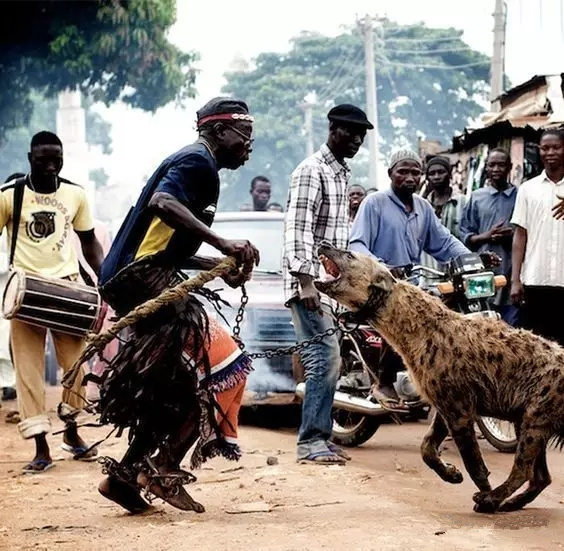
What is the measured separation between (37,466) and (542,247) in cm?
407

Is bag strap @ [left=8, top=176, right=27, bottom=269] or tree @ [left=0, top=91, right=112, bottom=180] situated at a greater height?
tree @ [left=0, top=91, right=112, bottom=180]

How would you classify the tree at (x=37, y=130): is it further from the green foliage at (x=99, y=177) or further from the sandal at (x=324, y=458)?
the sandal at (x=324, y=458)

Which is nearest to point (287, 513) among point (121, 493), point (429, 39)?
point (121, 493)

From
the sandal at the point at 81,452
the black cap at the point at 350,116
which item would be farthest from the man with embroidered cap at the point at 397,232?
the sandal at the point at 81,452

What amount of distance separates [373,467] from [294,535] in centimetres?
264

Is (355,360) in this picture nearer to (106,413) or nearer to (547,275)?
(547,275)

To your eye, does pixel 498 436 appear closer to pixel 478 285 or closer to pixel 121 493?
pixel 478 285

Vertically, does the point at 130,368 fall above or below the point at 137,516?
above

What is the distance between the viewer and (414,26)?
197 feet

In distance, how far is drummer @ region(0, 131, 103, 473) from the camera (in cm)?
824

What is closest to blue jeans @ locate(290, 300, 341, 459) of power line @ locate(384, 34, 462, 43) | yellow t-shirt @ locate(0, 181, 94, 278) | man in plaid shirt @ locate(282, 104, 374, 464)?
man in plaid shirt @ locate(282, 104, 374, 464)

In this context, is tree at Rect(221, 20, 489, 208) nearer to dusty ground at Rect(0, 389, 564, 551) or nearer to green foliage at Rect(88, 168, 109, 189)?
green foliage at Rect(88, 168, 109, 189)

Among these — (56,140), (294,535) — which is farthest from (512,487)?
(56,140)

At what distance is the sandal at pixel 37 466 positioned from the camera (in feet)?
26.7
